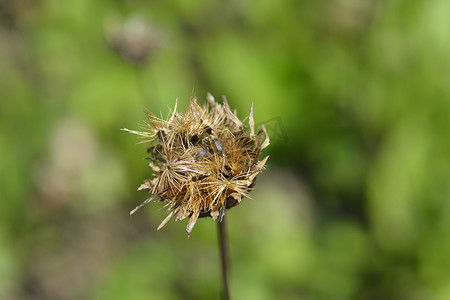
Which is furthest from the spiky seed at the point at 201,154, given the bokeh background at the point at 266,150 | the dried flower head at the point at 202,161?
the bokeh background at the point at 266,150

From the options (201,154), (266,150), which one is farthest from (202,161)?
(266,150)

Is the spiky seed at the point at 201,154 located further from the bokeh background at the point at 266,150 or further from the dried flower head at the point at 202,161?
the bokeh background at the point at 266,150

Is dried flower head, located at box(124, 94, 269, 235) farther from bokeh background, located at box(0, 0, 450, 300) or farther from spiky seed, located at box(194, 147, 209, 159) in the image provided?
bokeh background, located at box(0, 0, 450, 300)

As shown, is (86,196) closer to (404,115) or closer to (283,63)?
(283,63)

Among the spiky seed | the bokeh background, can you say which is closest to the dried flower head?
the spiky seed

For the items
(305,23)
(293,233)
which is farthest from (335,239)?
(305,23)
